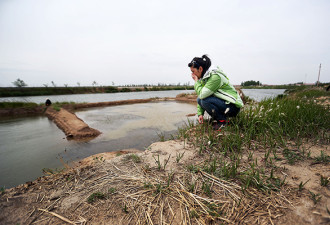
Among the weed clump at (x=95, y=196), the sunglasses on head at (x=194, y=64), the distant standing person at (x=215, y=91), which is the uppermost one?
the sunglasses on head at (x=194, y=64)

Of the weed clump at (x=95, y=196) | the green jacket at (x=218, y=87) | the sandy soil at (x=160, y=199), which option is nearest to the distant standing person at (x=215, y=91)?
the green jacket at (x=218, y=87)

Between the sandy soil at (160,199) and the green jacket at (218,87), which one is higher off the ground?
the green jacket at (218,87)

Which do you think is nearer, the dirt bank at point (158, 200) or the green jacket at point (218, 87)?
the dirt bank at point (158, 200)

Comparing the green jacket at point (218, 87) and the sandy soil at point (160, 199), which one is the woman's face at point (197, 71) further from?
the sandy soil at point (160, 199)

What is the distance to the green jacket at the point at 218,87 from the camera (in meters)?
2.29

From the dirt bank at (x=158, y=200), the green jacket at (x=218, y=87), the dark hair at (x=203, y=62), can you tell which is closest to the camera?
the dirt bank at (x=158, y=200)

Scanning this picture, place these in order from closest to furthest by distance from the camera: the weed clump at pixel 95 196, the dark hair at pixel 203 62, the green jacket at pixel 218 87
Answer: the weed clump at pixel 95 196 < the green jacket at pixel 218 87 < the dark hair at pixel 203 62

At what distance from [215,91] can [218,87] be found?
0.29 ft

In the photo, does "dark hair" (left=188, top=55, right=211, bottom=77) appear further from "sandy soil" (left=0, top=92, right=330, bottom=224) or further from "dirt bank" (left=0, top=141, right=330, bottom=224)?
"dirt bank" (left=0, top=141, right=330, bottom=224)

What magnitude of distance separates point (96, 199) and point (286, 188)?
1.61 m

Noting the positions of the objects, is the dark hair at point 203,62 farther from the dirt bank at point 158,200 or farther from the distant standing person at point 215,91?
the dirt bank at point 158,200

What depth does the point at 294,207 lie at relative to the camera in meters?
0.92

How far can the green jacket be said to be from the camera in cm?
229

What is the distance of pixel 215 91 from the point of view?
2451 mm
